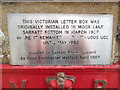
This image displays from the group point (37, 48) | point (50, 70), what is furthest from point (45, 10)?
point (50, 70)

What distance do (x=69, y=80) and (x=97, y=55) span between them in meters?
0.28

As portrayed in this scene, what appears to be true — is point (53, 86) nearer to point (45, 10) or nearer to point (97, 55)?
point (97, 55)

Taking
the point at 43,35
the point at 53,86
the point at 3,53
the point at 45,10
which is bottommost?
the point at 53,86

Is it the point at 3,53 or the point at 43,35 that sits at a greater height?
the point at 43,35

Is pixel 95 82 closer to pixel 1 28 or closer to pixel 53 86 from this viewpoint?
pixel 53 86

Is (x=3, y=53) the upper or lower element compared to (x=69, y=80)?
upper

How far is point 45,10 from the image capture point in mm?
995

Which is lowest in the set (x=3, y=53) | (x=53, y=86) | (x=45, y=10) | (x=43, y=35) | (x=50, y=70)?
(x=53, y=86)

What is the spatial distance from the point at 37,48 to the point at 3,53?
270mm

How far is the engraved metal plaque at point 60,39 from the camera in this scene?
100 centimetres

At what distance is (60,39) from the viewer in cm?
102

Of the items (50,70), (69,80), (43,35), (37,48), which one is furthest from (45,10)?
(69,80)

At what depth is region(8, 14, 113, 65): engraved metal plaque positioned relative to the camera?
995 mm

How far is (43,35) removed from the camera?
101cm
